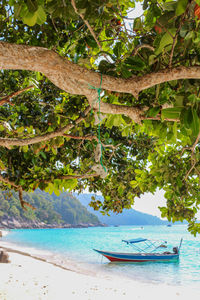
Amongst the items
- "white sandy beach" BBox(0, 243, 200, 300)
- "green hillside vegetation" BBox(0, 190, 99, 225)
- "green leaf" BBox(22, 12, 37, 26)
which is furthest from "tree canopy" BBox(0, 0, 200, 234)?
"green hillside vegetation" BBox(0, 190, 99, 225)

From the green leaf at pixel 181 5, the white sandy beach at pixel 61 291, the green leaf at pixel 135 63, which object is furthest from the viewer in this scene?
the white sandy beach at pixel 61 291

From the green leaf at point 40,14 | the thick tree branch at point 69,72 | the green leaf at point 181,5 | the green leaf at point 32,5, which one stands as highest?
the green leaf at point 40,14

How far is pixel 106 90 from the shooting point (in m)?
1.83

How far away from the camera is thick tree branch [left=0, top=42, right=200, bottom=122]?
1243 millimetres

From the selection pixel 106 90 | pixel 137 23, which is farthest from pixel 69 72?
pixel 137 23

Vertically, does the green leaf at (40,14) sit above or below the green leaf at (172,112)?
above

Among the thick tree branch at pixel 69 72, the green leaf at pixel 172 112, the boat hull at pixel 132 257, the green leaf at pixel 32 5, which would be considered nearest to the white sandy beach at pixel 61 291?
the boat hull at pixel 132 257

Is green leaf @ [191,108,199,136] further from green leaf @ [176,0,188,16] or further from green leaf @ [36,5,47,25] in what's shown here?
green leaf @ [36,5,47,25]

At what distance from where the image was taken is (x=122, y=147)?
408 cm

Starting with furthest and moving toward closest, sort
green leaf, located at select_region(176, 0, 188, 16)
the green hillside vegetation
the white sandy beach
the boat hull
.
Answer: the green hillside vegetation < the boat hull < the white sandy beach < green leaf, located at select_region(176, 0, 188, 16)

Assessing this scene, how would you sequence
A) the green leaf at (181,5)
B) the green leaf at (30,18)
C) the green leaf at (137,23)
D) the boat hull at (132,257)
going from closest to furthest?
the green leaf at (181,5), the green leaf at (30,18), the green leaf at (137,23), the boat hull at (132,257)

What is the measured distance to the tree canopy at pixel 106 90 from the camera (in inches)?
49.6

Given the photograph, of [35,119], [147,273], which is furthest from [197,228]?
[147,273]

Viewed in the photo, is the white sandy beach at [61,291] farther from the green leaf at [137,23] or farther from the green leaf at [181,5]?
the green leaf at [181,5]
